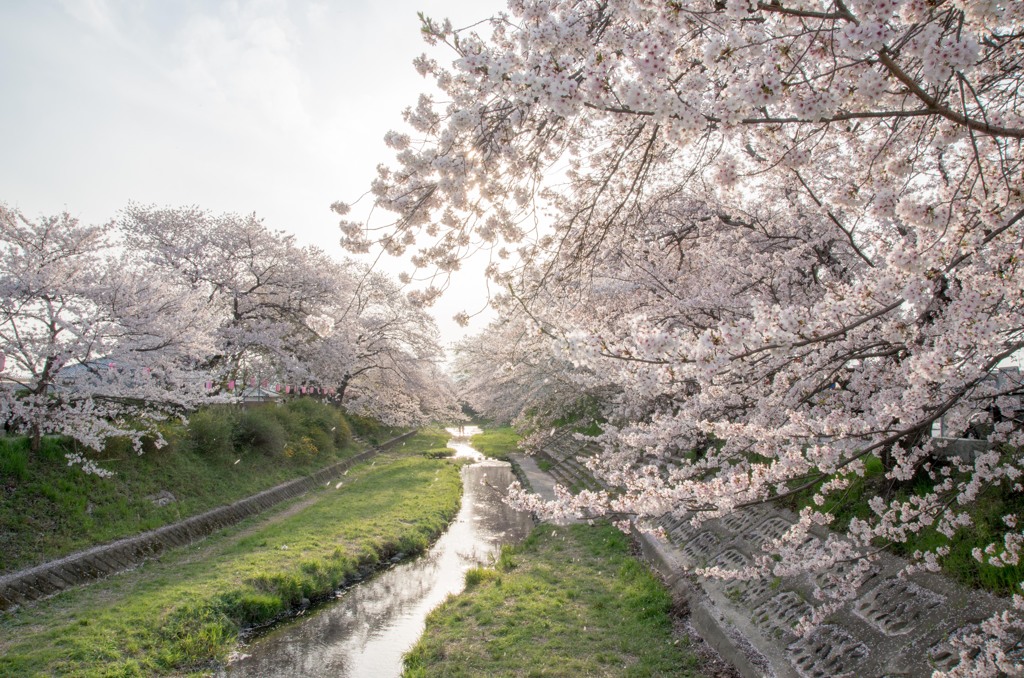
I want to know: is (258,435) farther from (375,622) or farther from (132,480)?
(375,622)

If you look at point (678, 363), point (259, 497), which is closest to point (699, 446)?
point (678, 363)

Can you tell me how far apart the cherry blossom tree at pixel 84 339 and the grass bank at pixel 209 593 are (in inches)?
109

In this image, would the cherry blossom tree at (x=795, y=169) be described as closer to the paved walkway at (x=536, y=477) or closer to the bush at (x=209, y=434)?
the paved walkway at (x=536, y=477)

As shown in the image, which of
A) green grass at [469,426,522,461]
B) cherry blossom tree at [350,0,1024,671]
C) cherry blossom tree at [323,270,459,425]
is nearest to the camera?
cherry blossom tree at [350,0,1024,671]

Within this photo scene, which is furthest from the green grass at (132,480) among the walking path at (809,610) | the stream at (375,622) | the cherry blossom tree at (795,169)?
the walking path at (809,610)

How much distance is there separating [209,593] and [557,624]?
188 inches

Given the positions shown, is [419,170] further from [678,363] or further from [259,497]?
[259,497]

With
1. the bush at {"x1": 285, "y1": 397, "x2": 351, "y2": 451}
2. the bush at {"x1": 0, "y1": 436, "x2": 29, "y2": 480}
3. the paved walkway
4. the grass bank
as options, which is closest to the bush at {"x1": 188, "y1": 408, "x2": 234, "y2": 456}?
the grass bank

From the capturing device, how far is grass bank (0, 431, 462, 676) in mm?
6340

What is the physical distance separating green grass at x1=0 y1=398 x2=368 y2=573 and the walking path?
29.3 ft

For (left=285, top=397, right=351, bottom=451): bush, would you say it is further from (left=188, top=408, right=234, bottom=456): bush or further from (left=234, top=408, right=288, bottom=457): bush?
(left=188, top=408, right=234, bottom=456): bush

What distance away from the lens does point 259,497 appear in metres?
14.4

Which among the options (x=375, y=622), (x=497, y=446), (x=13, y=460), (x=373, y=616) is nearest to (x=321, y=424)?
(x=13, y=460)

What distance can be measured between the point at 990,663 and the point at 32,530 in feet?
36.2
